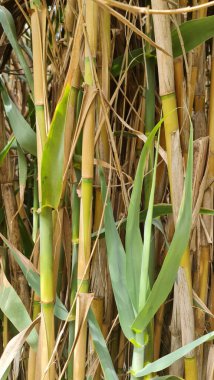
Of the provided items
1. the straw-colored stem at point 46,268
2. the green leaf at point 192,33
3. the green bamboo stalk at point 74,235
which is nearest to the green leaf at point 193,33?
the green leaf at point 192,33

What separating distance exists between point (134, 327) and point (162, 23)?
338 millimetres

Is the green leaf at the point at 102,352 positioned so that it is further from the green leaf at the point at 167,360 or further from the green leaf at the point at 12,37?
the green leaf at the point at 12,37

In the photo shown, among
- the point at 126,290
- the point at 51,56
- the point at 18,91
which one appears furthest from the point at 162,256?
the point at 18,91

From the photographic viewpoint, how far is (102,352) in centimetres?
60

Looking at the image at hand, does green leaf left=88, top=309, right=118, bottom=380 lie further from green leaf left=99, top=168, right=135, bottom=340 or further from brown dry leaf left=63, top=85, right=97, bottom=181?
brown dry leaf left=63, top=85, right=97, bottom=181

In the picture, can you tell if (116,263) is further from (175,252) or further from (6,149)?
(6,149)

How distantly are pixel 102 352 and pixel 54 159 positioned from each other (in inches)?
9.1

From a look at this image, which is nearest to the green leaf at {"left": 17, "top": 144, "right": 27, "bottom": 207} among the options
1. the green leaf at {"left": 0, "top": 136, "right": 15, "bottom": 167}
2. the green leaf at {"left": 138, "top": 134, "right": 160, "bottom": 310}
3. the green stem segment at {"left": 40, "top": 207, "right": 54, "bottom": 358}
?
the green leaf at {"left": 0, "top": 136, "right": 15, "bottom": 167}

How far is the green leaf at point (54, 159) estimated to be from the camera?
0.53 m

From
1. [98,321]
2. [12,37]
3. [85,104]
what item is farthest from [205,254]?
[12,37]

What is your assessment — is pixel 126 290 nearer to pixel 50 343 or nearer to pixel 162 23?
pixel 50 343

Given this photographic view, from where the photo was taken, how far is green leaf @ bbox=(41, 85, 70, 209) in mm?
526

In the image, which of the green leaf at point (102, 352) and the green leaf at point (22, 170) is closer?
the green leaf at point (102, 352)

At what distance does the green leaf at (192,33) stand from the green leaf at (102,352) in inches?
13.3
